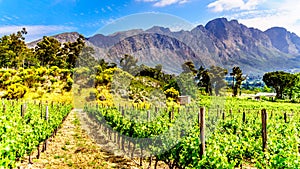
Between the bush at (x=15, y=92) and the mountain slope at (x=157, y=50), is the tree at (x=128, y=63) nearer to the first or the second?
the mountain slope at (x=157, y=50)

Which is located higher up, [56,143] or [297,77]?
[297,77]

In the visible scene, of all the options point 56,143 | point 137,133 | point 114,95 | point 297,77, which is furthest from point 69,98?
point 297,77

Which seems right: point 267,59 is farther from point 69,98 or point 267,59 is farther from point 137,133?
point 137,133

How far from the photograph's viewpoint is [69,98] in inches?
1249

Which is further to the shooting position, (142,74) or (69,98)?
(69,98)

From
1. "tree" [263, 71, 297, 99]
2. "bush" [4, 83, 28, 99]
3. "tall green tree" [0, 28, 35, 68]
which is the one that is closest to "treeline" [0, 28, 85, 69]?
"tall green tree" [0, 28, 35, 68]

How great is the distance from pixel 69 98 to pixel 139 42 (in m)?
21.9

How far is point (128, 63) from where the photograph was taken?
13.4 metres

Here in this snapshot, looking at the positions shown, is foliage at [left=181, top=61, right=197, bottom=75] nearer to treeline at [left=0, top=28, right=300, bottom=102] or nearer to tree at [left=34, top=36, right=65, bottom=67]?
treeline at [left=0, top=28, right=300, bottom=102]

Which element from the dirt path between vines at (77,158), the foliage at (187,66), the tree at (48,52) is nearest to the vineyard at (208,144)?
the dirt path between vines at (77,158)

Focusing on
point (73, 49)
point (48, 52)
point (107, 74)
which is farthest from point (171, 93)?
point (48, 52)

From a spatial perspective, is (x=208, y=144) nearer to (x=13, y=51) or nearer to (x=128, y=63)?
(x=128, y=63)

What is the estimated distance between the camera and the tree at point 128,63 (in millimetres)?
13133

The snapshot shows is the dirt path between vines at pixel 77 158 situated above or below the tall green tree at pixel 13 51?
below
